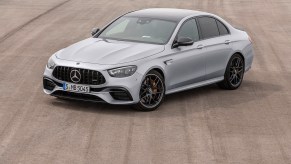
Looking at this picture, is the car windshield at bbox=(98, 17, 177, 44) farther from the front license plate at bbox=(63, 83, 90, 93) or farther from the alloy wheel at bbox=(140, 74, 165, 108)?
the front license plate at bbox=(63, 83, 90, 93)

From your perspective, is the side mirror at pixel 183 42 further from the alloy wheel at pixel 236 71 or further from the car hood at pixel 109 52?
the alloy wheel at pixel 236 71

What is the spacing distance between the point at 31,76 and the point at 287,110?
17.8 feet

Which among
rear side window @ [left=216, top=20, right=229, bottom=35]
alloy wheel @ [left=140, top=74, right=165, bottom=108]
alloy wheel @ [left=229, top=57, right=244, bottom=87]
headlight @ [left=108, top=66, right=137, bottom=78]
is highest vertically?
headlight @ [left=108, top=66, right=137, bottom=78]

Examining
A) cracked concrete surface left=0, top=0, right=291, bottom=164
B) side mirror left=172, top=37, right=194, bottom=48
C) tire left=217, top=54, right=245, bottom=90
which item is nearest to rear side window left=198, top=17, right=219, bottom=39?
tire left=217, top=54, right=245, bottom=90

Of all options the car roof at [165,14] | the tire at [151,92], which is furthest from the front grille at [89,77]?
the car roof at [165,14]

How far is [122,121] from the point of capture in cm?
1356

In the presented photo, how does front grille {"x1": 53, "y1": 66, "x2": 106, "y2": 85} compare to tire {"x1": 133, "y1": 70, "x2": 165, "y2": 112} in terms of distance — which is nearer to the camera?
front grille {"x1": 53, "y1": 66, "x2": 106, "y2": 85}

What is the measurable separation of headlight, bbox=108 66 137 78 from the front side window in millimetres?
1706

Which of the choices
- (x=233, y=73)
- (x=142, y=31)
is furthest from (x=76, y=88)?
(x=233, y=73)

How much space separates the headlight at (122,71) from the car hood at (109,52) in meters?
0.13

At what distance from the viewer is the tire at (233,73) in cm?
1648

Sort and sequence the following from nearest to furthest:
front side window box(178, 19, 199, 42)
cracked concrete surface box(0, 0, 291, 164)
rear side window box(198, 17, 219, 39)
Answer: cracked concrete surface box(0, 0, 291, 164), front side window box(178, 19, 199, 42), rear side window box(198, 17, 219, 39)

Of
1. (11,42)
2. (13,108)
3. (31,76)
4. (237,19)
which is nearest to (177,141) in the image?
(13,108)

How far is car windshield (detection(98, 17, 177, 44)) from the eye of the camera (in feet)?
50.0
